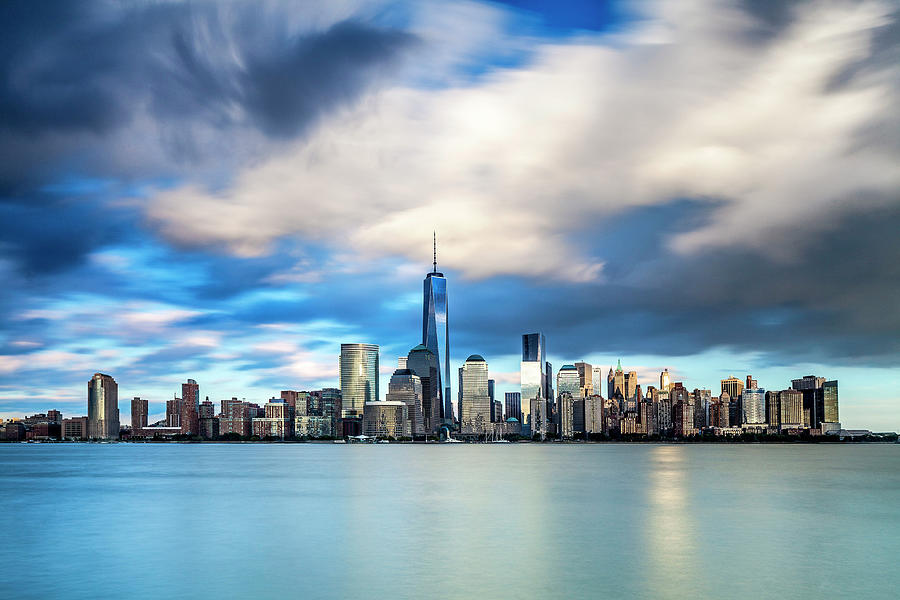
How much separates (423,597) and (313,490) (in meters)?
60.4

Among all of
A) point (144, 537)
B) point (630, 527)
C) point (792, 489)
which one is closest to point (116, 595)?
point (144, 537)

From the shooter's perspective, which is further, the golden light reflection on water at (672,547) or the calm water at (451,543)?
the calm water at (451,543)

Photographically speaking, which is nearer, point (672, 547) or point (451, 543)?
point (672, 547)

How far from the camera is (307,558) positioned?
147ft

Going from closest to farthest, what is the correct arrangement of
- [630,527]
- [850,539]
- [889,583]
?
[889,583] < [850,539] < [630,527]

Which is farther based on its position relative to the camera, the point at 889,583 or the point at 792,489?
the point at 792,489

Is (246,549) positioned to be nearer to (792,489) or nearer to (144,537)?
(144,537)

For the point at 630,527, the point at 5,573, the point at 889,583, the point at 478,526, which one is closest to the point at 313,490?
the point at 478,526

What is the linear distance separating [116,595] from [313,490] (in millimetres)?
57560

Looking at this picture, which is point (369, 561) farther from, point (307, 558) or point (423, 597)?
point (423, 597)

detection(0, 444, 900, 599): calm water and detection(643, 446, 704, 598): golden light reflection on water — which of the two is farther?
detection(0, 444, 900, 599): calm water

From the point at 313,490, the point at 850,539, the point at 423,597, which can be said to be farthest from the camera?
the point at 313,490

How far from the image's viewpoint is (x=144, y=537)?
53562mm

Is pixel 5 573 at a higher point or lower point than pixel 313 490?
higher
